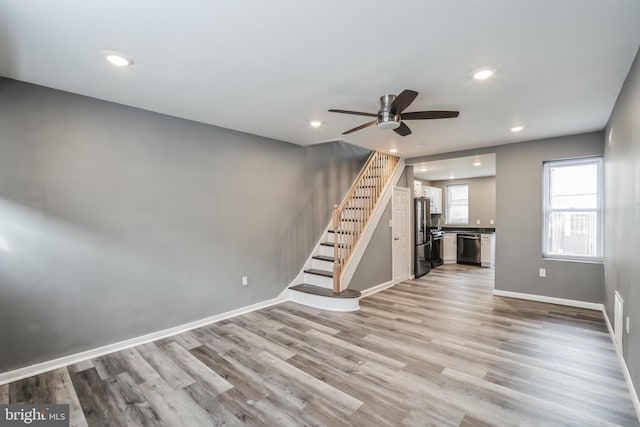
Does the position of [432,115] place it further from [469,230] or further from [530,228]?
[469,230]

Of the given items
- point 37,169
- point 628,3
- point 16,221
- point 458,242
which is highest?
point 628,3

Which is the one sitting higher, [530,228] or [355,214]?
[355,214]

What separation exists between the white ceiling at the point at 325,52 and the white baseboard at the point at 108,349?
2.50 m

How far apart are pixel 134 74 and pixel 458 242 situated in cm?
827

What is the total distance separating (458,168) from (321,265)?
13.7 ft

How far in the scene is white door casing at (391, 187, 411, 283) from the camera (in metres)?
5.82

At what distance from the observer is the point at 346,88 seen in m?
2.74

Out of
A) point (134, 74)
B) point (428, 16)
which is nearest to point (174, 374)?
point (134, 74)

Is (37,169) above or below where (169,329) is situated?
above

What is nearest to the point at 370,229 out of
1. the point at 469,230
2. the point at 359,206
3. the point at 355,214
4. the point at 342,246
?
the point at 355,214

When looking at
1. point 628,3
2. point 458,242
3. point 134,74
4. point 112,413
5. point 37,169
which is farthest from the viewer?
point 458,242

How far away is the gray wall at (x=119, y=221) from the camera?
2592 millimetres

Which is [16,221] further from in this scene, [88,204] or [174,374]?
[174,374]

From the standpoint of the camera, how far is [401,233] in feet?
19.9
